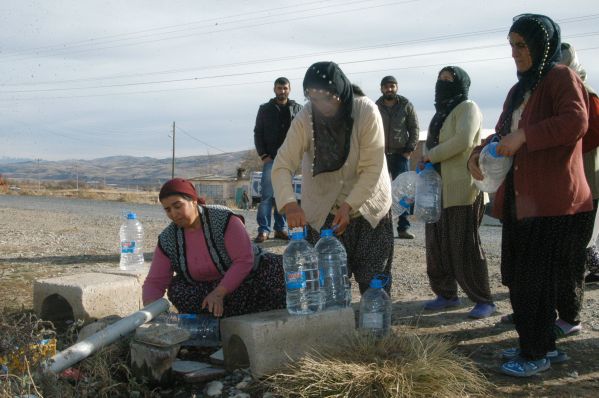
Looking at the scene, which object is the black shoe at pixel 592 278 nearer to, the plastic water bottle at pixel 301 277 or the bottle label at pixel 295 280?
the plastic water bottle at pixel 301 277

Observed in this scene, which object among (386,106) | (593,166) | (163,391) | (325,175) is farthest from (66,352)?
(386,106)

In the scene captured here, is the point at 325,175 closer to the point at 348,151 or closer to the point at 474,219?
the point at 348,151

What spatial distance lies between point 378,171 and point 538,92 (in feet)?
3.51

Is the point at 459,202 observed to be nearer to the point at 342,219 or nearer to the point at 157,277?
the point at 342,219

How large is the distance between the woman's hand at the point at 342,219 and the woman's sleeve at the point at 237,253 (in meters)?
0.68

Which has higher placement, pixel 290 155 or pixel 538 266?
pixel 290 155

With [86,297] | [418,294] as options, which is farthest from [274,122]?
[86,297]

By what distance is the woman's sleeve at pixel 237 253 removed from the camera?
172 inches

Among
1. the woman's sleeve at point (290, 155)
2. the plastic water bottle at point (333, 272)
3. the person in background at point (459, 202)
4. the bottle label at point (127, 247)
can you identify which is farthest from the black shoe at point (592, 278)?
the bottle label at point (127, 247)

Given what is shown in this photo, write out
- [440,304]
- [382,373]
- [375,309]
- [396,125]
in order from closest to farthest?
[382,373] < [375,309] < [440,304] < [396,125]

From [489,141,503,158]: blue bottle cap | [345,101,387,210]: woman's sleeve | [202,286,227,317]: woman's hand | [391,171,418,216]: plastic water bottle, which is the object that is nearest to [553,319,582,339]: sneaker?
[489,141,503,158]: blue bottle cap

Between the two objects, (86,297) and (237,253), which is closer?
(237,253)

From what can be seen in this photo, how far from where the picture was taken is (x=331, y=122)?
13.8 feet

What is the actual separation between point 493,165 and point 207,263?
203 centimetres
